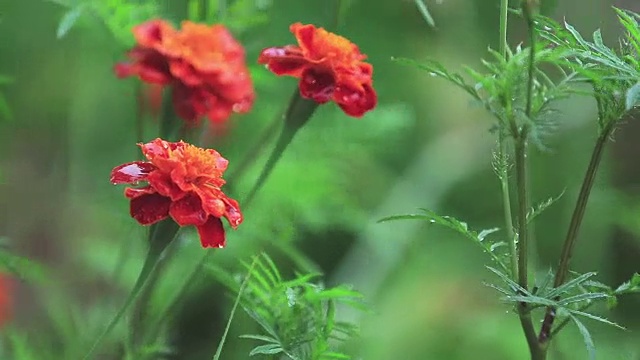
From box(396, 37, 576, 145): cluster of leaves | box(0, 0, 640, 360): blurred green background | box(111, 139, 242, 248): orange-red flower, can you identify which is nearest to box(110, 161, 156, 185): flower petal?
box(111, 139, 242, 248): orange-red flower

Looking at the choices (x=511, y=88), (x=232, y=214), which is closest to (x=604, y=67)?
(x=511, y=88)

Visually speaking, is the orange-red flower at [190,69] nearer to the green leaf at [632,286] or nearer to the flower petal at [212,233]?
the flower petal at [212,233]

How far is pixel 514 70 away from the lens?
259mm

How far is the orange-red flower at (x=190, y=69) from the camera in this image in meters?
0.38

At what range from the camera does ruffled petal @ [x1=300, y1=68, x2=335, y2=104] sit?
32 cm

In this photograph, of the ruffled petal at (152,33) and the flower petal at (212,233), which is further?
the ruffled petal at (152,33)

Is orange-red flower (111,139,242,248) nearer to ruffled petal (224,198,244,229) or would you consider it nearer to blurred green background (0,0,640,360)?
ruffled petal (224,198,244,229)

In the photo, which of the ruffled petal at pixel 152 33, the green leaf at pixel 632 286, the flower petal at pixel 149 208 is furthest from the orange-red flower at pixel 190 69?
the green leaf at pixel 632 286

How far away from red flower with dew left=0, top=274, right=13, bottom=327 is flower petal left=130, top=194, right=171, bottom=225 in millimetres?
309

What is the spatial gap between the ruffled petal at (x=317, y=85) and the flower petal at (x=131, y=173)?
0.25 feet

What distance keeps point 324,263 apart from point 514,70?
1.71 ft

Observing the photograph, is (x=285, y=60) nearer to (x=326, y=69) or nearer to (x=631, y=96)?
(x=326, y=69)

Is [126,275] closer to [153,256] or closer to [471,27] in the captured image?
[153,256]

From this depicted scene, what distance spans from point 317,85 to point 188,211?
9 centimetres
